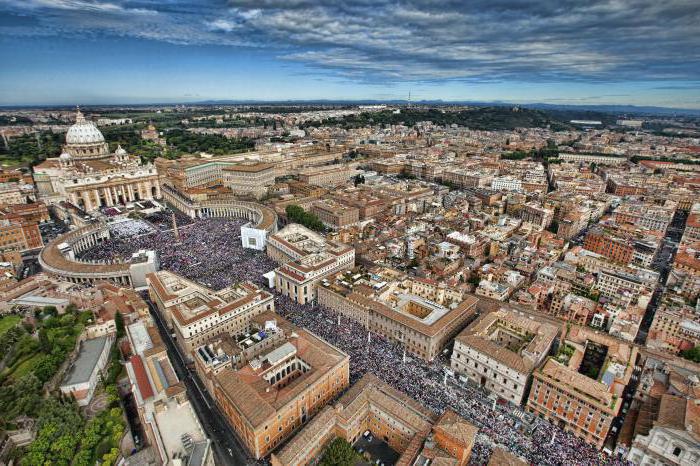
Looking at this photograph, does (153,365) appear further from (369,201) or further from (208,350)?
(369,201)

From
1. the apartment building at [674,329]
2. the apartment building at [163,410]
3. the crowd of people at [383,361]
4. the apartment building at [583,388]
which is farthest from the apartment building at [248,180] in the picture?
the apartment building at [674,329]

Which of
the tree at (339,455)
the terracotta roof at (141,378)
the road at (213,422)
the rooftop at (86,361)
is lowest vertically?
the road at (213,422)

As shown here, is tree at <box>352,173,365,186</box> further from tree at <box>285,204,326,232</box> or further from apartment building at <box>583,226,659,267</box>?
apartment building at <box>583,226,659,267</box>

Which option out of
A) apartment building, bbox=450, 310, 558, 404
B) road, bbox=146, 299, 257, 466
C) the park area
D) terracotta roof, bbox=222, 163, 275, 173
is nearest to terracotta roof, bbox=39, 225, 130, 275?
the park area

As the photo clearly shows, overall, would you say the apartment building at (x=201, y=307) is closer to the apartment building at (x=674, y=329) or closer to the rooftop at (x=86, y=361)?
the rooftop at (x=86, y=361)

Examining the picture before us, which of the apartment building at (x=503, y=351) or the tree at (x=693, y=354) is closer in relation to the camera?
the apartment building at (x=503, y=351)

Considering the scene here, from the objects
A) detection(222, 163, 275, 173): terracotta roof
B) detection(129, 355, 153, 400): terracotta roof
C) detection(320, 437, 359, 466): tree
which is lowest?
detection(320, 437, 359, 466): tree
